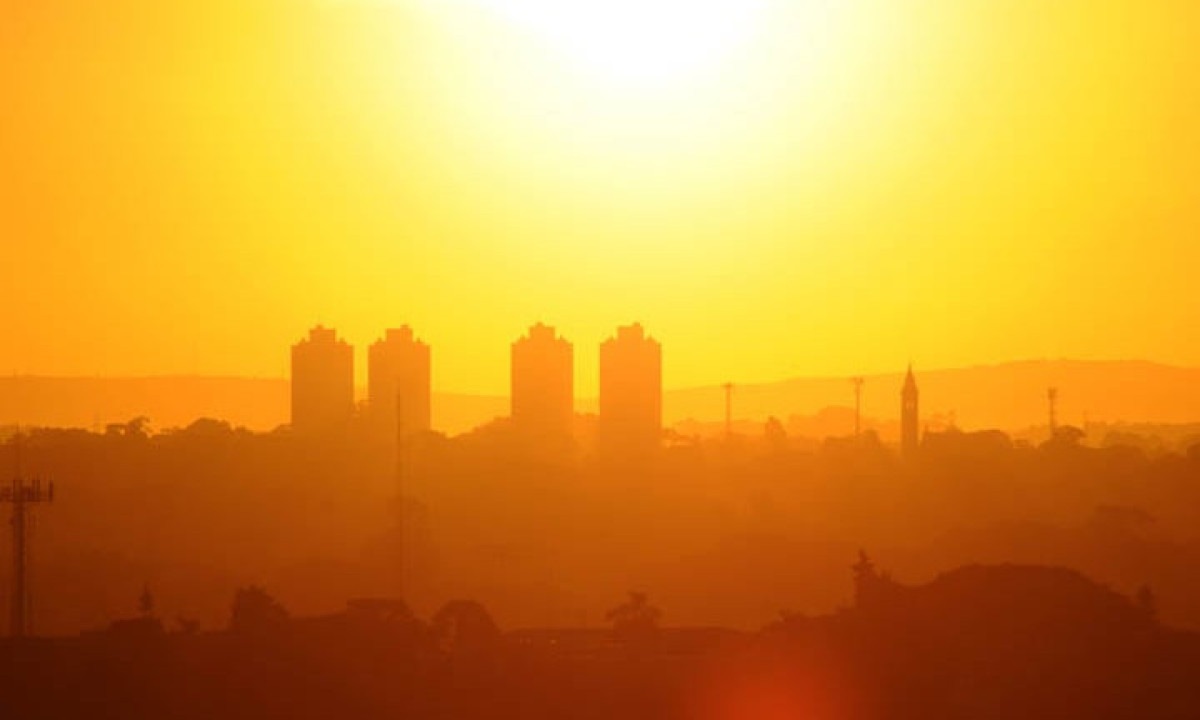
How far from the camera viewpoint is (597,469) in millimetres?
145875

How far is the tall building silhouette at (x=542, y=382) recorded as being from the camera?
543 feet

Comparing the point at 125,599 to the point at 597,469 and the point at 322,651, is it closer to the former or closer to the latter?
the point at 322,651

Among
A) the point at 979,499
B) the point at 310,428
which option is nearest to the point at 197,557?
the point at 979,499

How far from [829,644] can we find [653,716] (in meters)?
3.74

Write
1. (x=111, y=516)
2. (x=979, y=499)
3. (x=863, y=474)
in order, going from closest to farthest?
(x=111, y=516) < (x=979, y=499) < (x=863, y=474)

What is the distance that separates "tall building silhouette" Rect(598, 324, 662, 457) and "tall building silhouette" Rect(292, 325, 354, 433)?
16034mm

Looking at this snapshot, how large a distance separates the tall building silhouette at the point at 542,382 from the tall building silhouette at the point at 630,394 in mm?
3975

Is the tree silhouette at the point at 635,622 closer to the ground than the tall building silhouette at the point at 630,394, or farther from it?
closer to the ground

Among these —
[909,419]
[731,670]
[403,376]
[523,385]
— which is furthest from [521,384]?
[731,670]

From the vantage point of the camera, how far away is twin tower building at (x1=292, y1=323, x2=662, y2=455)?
15975cm

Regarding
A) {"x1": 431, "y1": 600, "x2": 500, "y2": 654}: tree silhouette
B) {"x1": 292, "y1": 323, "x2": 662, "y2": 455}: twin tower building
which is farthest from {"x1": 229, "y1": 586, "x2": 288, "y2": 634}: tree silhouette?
{"x1": 292, "y1": 323, "x2": 662, "y2": 455}: twin tower building

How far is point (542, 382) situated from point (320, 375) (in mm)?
13925

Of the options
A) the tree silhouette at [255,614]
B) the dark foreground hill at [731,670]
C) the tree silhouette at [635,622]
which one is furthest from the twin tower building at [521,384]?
the dark foreground hill at [731,670]

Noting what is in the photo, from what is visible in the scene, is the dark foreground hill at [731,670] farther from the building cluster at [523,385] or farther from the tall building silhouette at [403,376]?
the tall building silhouette at [403,376]
